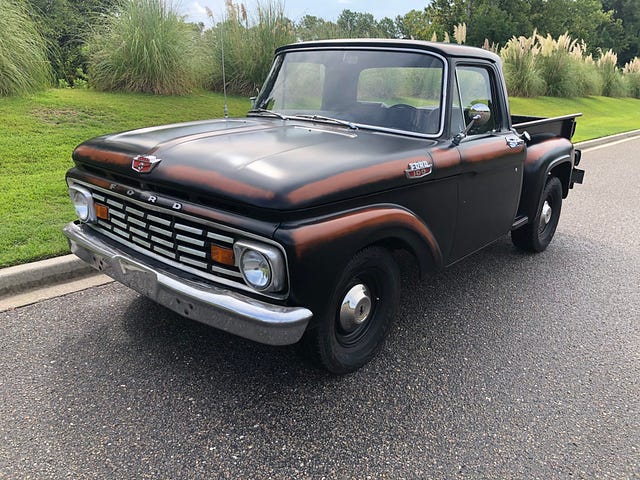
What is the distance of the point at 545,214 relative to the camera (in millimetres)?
5047

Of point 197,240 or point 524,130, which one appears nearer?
point 197,240

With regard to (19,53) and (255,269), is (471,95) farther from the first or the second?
(19,53)

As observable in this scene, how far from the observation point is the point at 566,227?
601cm

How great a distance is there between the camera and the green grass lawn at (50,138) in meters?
4.39

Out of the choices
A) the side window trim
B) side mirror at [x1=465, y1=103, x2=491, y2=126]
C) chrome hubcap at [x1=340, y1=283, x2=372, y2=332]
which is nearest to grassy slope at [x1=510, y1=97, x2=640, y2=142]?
the side window trim

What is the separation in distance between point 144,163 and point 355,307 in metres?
1.34

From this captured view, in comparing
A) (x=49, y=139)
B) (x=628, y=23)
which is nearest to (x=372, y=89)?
(x=49, y=139)

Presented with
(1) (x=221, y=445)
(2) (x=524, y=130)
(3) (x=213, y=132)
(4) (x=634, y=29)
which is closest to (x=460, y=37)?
(2) (x=524, y=130)

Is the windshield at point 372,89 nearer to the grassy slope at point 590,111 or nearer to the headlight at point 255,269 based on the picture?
the headlight at point 255,269

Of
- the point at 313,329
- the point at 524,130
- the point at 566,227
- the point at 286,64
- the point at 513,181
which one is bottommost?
the point at 566,227

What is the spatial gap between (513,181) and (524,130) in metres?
0.79

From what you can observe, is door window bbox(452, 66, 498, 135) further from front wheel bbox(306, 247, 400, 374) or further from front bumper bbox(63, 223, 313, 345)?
front bumper bbox(63, 223, 313, 345)

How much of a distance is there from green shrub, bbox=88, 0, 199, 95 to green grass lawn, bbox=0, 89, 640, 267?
1.38 feet

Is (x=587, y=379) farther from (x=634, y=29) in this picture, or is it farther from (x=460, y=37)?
(x=634, y=29)
